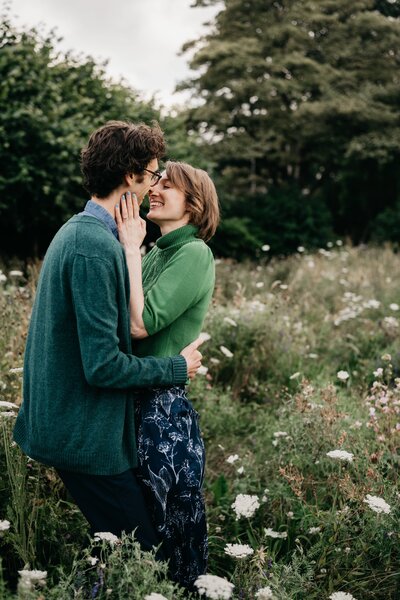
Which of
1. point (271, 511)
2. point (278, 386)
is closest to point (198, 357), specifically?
point (271, 511)

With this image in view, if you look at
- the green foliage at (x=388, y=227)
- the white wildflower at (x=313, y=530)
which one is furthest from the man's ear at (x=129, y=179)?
the green foliage at (x=388, y=227)

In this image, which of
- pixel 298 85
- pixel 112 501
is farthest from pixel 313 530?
pixel 298 85

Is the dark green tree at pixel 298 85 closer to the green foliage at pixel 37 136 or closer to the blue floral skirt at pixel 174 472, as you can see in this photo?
the green foliage at pixel 37 136

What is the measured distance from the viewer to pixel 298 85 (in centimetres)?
1574

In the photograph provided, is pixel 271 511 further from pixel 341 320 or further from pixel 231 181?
pixel 231 181

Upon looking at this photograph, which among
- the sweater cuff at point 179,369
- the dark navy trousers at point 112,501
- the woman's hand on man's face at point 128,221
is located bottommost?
the dark navy trousers at point 112,501

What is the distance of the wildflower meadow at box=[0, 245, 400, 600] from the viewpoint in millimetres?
2170

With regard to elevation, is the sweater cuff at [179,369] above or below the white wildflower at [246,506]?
above

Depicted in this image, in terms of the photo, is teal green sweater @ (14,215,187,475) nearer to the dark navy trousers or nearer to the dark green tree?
the dark navy trousers

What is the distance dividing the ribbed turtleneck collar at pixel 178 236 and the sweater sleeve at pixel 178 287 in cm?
10

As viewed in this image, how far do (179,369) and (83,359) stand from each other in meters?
0.42

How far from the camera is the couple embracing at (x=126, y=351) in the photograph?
2.05m

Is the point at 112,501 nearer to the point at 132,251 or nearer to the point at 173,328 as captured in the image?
the point at 173,328

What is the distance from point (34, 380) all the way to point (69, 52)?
7634mm
